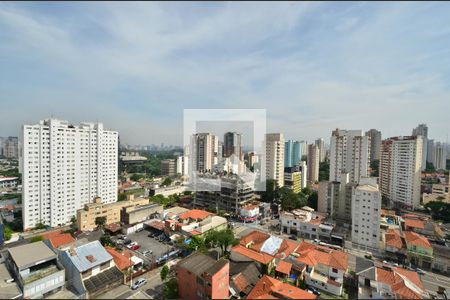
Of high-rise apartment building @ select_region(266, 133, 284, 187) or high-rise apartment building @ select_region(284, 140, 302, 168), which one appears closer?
high-rise apartment building @ select_region(266, 133, 284, 187)

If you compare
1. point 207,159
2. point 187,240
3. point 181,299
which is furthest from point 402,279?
point 207,159

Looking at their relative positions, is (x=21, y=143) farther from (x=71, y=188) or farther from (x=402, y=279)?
(x=402, y=279)

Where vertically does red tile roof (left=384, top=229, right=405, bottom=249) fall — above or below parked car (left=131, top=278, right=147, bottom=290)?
above

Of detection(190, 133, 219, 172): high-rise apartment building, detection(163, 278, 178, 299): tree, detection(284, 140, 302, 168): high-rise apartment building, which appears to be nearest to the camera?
detection(163, 278, 178, 299): tree

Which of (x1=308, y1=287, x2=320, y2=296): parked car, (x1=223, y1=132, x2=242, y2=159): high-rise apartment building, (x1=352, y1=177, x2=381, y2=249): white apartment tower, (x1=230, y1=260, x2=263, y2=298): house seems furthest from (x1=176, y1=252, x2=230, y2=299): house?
(x1=223, y1=132, x2=242, y2=159): high-rise apartment building

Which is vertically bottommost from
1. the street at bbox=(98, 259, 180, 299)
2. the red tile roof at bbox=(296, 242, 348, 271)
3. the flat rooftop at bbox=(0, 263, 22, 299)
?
the street at bbox=(98, 259, 180, 299)

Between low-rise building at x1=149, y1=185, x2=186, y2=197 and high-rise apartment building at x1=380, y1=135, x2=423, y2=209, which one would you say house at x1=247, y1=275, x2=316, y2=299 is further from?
high-rise apartment building at x1=380, y1=135, x2=423, y2=209

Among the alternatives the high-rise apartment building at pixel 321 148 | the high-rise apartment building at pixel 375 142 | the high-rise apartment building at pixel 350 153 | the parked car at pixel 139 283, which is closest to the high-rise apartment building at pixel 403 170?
the high-rise apartment building at pixel 350 153
